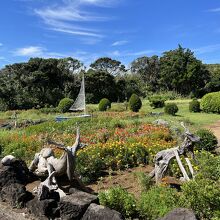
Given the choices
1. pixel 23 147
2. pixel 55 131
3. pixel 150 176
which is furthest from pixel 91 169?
pixel 55 131

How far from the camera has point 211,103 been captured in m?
25.0

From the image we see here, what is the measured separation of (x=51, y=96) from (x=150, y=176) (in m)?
33.5

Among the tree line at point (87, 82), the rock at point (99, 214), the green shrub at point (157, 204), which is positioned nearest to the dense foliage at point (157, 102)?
the tree line at point (87, 82)

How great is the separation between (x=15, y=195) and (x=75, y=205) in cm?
162

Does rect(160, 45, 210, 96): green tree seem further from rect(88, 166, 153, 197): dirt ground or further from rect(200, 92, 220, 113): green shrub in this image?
rect(88, 166, 153, 197): dirt ground

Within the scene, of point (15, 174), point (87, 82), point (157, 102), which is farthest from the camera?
point (87, 82)

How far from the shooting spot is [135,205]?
5262mm

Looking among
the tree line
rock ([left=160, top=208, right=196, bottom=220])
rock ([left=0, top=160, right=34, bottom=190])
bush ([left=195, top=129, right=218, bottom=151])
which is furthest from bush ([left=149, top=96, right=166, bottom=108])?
rock ([left=160, top=208, right=196, bottom=220])

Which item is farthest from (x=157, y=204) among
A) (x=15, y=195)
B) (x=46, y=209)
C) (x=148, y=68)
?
(x=148, y=68)

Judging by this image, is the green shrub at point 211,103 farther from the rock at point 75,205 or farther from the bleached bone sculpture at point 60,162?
the rock at point 75,205

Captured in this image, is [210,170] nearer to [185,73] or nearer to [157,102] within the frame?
[157,102]

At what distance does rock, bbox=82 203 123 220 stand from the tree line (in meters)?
31.4

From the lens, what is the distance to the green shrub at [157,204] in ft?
16.2

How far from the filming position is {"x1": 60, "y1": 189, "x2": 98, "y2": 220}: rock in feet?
16.1
